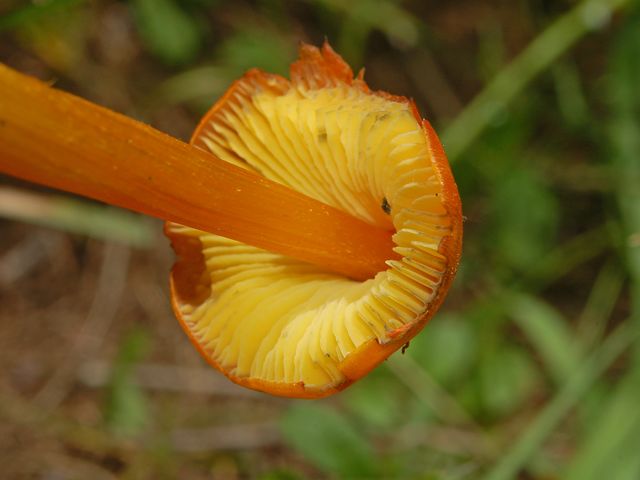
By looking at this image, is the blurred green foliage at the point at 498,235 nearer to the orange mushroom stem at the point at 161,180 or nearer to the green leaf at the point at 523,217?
the green leaf at the point at 523,217

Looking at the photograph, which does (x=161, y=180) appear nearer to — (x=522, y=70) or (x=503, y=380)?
(x=503, y=380)

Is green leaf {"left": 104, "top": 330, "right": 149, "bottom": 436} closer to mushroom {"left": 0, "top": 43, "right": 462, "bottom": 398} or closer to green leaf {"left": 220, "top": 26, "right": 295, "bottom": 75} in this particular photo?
mushroom {"left": 0, "top": 43, "right": 462, "bottom": 398}

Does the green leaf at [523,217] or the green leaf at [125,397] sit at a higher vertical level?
the green leaf at [523,217]

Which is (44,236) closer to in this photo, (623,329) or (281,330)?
(281,330)

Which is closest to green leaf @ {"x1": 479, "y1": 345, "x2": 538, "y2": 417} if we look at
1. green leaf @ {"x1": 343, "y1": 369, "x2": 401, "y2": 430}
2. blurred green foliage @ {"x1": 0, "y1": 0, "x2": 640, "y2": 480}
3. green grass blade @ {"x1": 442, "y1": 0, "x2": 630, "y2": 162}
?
blurred green foliage @ {"x1": 0, "y1": 0, "x2": 640, "y2": 480}

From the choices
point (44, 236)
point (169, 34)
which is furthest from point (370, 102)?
point (44, 236)

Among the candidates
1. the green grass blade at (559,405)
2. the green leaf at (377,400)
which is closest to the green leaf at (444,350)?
the green leaf at (377,400)
